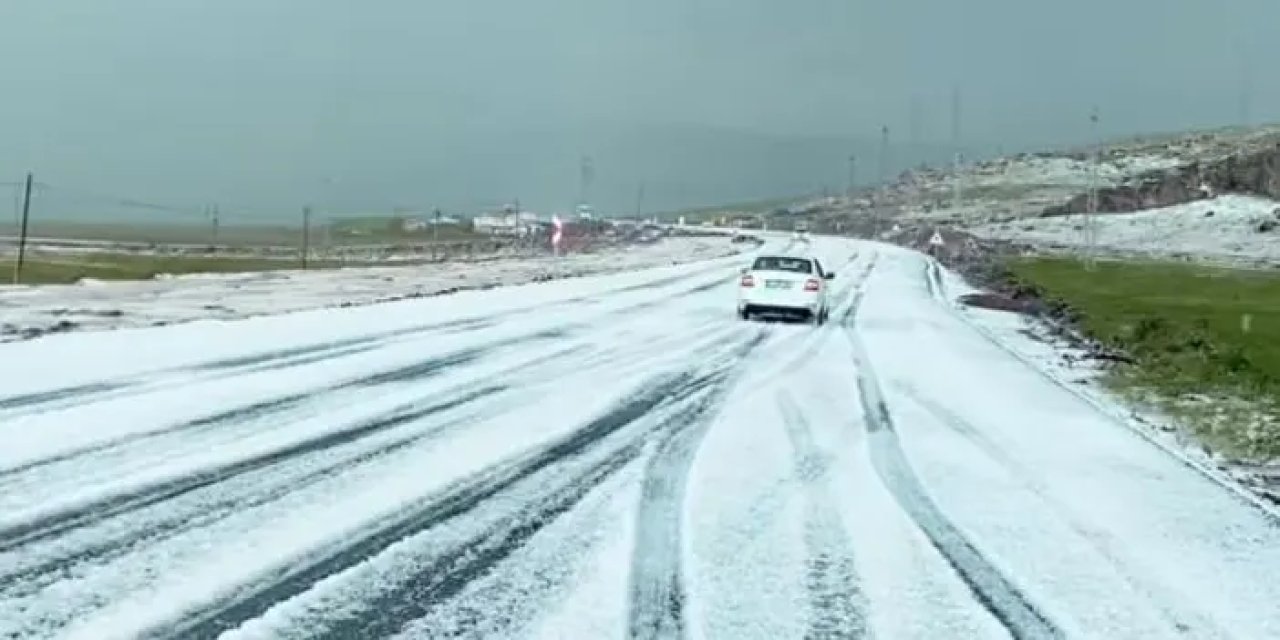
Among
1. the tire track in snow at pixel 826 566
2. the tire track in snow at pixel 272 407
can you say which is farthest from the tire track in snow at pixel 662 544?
the tire track in snow at pixel 272 407

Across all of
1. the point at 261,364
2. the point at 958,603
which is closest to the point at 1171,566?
the point at 958,603

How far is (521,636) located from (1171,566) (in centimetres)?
432

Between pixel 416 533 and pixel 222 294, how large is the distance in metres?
26.7

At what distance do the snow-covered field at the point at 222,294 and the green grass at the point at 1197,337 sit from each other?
1502cm

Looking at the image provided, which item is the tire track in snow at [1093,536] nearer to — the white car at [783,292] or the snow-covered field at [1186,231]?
the white car at [783,292]

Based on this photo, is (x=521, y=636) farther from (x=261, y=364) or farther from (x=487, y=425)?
(x=261, y=364)

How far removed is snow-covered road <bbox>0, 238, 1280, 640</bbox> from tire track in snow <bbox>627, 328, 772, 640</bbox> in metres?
0.03

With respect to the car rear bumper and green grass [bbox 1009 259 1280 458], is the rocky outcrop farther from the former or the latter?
the car rear bumper

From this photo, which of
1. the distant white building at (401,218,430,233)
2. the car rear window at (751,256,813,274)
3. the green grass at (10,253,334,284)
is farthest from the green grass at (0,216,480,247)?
the car rear window at (751,256,813,274)

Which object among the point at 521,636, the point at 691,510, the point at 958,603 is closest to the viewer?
the point at 521,636

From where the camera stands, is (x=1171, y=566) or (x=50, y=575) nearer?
(x=50, y=575)

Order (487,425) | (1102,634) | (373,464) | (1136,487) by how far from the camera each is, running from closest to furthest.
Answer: (1102,634), (373,464), (1136,487), (487,425)

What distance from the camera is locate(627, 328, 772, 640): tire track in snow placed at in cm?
735

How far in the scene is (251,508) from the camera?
31.2 feet
